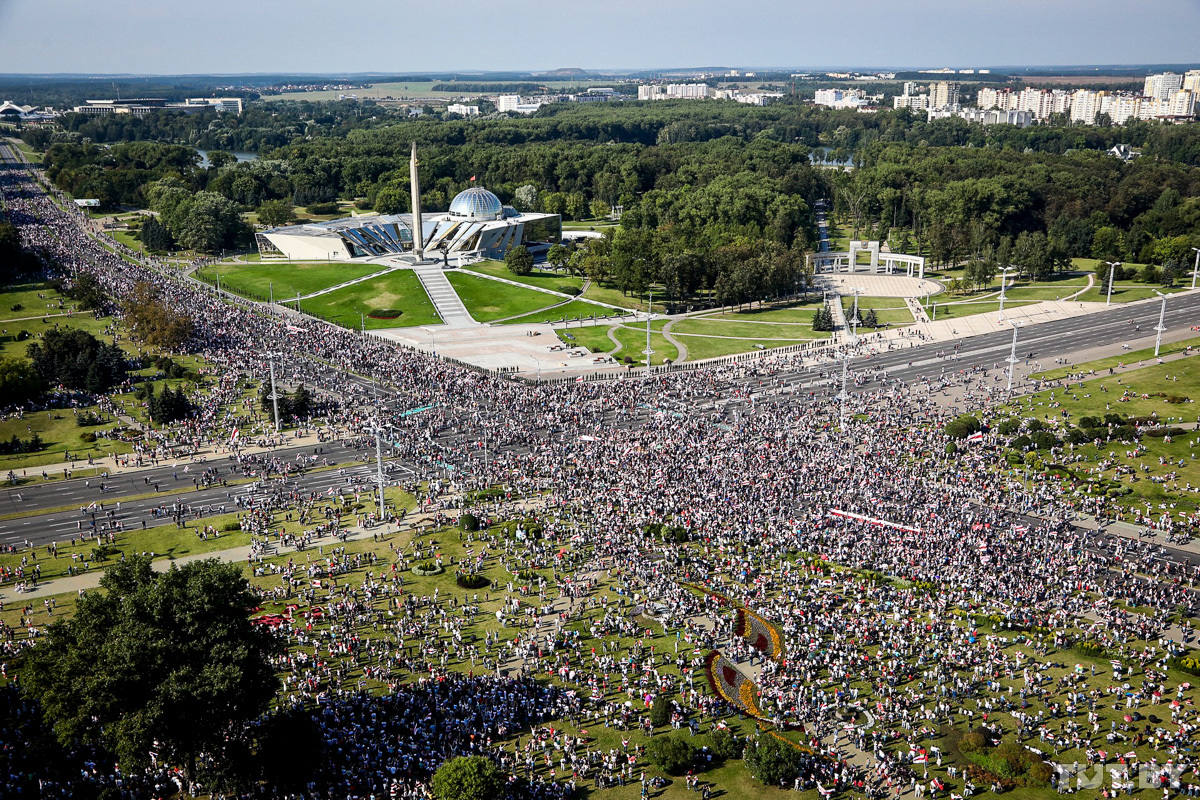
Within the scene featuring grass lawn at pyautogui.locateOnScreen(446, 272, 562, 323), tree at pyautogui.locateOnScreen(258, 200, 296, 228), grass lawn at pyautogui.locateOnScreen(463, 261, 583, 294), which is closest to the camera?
grass lawn at pyautogui.locateOnScreen(446, 272, 562, 323)

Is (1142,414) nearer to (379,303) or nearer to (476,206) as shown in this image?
(379,303)

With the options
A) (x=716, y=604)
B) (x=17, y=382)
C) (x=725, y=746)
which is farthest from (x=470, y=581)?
(x=17, y=382)

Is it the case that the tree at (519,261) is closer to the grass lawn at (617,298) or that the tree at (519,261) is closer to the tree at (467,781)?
the grass lawn at (617,298)

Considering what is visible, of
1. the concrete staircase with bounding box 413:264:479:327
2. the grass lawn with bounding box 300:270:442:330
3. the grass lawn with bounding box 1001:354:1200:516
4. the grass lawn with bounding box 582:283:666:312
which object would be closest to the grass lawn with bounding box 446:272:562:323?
the concrete staircase with bounding box 413:264:479:327

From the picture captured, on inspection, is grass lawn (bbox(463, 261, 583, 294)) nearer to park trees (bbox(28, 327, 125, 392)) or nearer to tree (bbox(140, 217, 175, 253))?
tree (bbox(140, 217, 175, 253))

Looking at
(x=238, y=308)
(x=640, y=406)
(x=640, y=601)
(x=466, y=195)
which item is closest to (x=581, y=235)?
(x=466, y=195)

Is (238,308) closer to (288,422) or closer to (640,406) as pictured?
(288,422)
